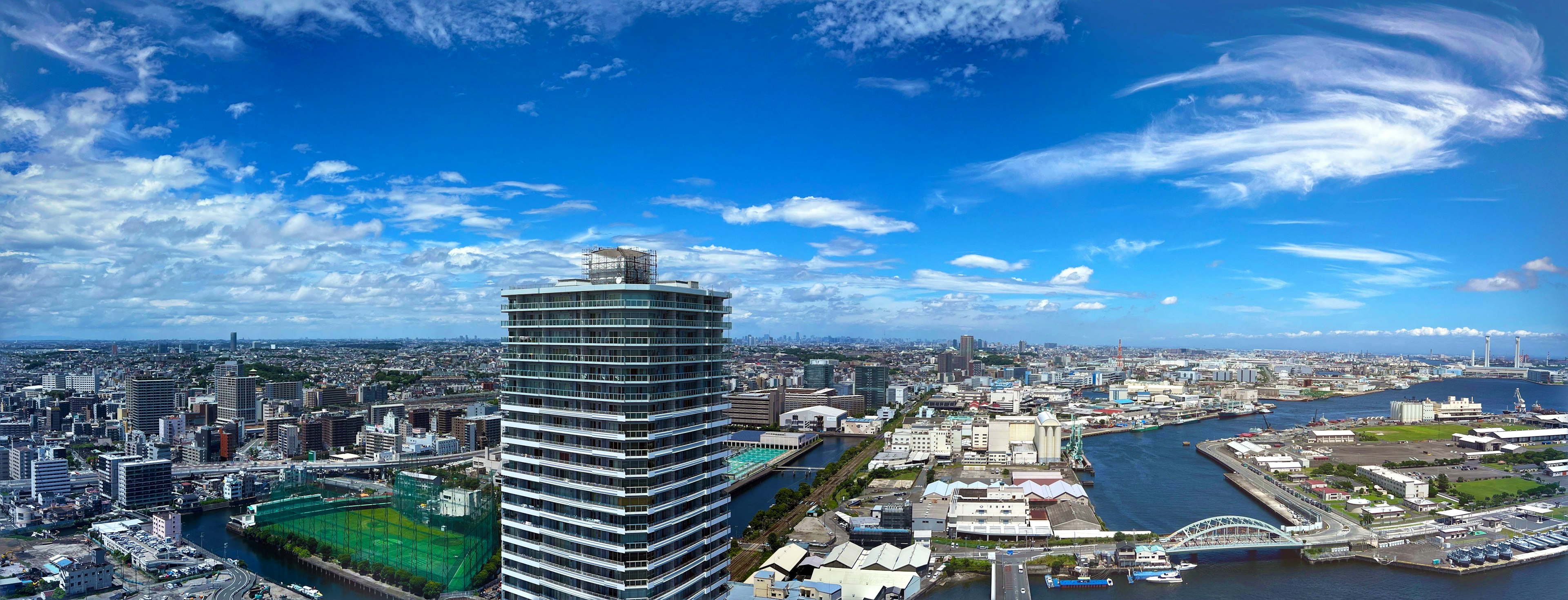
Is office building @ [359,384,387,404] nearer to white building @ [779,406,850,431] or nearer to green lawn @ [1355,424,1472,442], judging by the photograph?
white building @ [779,406,850,431]

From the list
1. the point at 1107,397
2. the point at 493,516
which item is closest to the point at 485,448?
the point at 493,516

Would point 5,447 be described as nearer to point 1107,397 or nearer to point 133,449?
point 133,449

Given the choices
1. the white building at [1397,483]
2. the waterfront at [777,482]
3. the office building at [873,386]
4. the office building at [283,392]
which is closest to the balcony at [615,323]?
the waterfront at [777,482]

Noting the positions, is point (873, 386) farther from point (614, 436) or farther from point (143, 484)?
point (614, 436)

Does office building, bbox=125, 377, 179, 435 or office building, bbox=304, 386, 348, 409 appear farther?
office building, bbox=304, 386, 348, 409

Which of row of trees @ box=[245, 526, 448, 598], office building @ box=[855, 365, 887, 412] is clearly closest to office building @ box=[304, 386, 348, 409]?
row of trees @ box=[245, 526, 448, 598]

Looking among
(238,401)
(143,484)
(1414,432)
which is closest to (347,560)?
(143,484)
